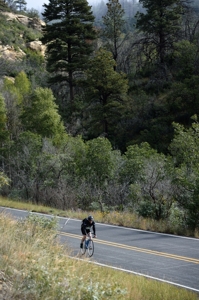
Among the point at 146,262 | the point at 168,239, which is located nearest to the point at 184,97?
the point at 168,239

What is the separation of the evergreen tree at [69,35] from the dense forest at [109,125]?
11 cm

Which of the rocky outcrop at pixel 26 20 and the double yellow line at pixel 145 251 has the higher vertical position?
the rocky outcrop at pixel 26 20

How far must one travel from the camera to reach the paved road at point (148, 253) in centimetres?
1173

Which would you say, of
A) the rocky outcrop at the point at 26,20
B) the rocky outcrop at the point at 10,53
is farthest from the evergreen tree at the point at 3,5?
the rocky outcrop at the point at 10,53

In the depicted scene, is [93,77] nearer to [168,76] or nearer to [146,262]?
[168,76]

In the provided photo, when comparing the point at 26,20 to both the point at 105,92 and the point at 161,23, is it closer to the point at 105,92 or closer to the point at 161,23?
the point at 161,23

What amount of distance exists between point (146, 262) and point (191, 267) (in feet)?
4.60

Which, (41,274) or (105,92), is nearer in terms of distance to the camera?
(41,274)

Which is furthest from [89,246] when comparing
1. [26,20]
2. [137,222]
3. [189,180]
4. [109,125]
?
[26,20]

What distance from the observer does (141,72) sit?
54.4 metres

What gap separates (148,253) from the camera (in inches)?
567

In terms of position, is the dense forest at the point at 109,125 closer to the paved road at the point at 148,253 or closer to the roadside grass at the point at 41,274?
the paved road at the point at 148,253

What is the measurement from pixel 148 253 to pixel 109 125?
31725mm

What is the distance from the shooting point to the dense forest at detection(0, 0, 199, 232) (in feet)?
73.8
